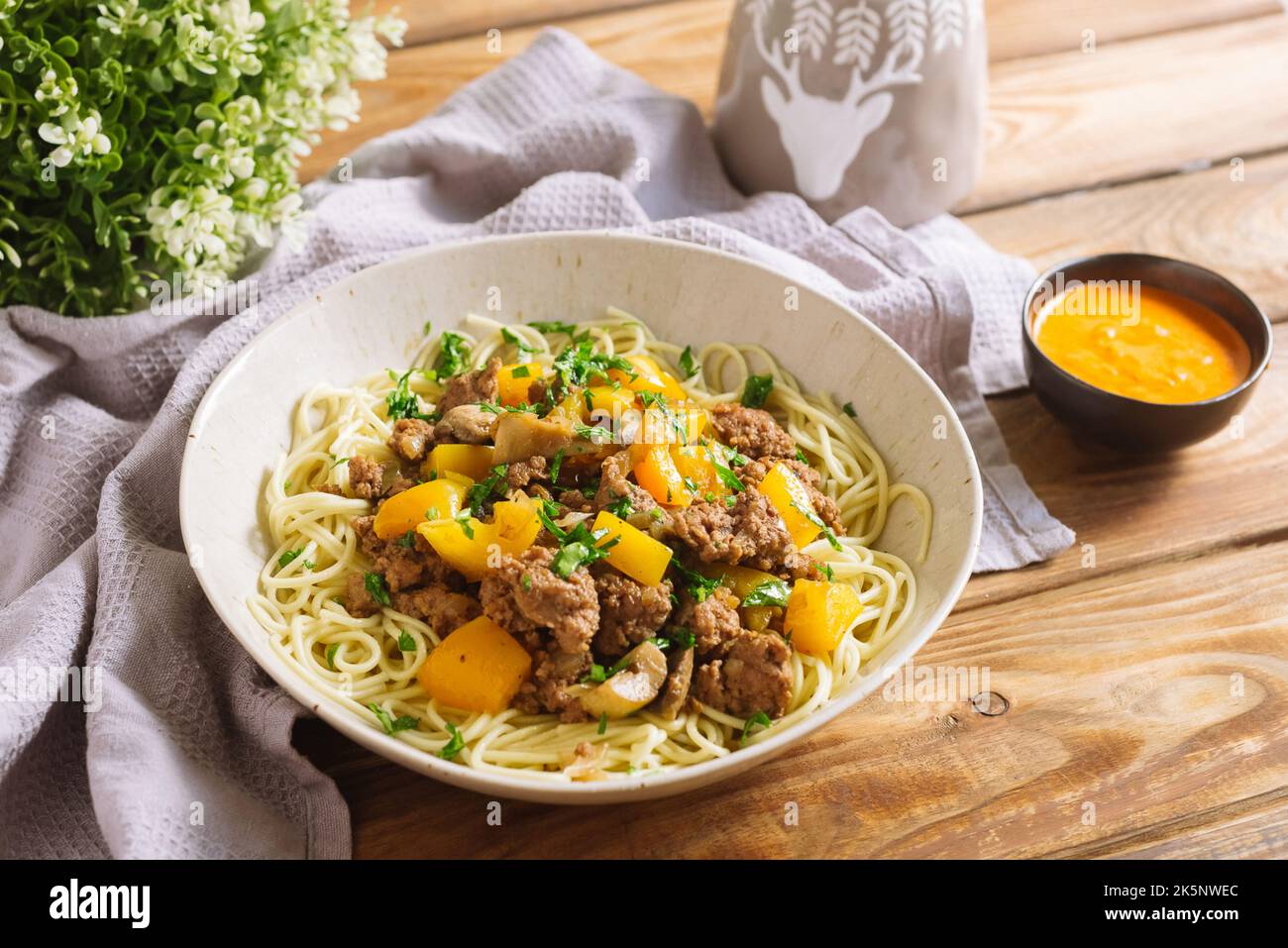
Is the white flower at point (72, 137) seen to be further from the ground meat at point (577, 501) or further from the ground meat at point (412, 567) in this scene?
the ground meat at point (577, 501)

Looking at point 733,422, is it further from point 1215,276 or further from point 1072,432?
point 1215,276

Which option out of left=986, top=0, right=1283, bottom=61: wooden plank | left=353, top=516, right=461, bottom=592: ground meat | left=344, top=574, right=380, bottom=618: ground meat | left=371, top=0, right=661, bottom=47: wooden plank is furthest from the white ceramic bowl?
left=986, top=0, right=1283, bottom=61: wooden plank

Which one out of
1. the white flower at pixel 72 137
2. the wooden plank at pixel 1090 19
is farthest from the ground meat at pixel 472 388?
the wooden plank at pixel 1090 19

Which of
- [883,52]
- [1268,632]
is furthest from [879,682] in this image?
[883,52]

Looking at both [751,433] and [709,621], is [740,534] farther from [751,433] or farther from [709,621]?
[751,433]

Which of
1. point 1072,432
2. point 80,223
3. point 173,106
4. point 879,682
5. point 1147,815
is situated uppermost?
point 173,106

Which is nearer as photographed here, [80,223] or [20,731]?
[20,731]

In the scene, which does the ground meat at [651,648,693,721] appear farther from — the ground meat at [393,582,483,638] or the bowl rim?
the bowl rim
